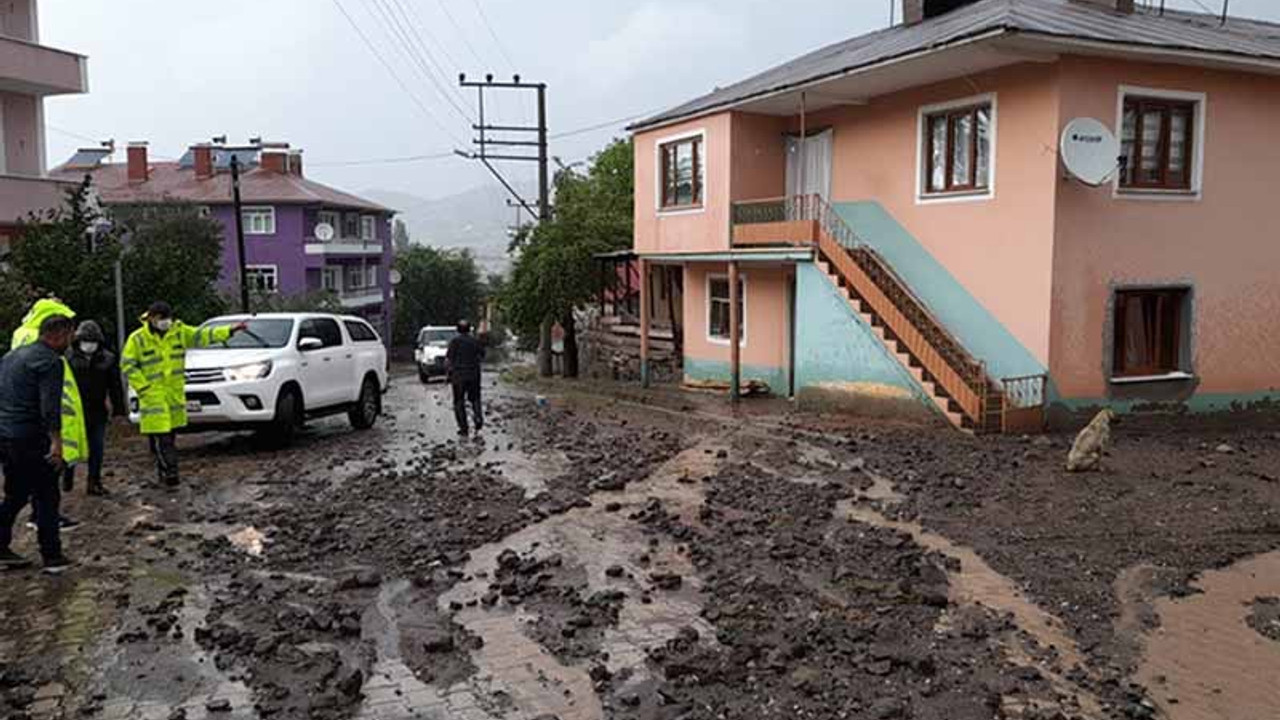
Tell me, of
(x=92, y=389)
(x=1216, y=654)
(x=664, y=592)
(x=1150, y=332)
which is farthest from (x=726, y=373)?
(x=1216, y=654)

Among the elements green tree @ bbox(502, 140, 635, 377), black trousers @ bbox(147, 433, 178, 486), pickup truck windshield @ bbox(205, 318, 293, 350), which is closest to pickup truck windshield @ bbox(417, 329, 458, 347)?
green tree @ bbox(502, 140, 635, 377)

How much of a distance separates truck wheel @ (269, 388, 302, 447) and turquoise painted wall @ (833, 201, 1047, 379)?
10.2 meters

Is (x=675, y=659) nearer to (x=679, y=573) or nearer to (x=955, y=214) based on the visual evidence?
(x=679, y=573)

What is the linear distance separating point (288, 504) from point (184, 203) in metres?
41.7

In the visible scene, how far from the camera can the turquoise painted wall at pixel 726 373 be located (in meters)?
21.7

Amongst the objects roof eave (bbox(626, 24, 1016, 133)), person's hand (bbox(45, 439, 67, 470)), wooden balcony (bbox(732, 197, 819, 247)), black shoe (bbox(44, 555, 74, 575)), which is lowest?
black shoe (bbox(44, 555, 74, 575))

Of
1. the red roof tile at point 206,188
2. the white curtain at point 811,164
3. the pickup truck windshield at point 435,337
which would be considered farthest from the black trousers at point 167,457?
the red roof tile at point 206,188

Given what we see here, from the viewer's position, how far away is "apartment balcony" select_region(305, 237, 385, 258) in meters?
54.2

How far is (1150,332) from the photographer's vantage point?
51.4 ft

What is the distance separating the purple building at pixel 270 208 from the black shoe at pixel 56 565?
44.7 m

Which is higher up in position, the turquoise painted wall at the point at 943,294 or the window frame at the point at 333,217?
the window frame at the point at 333,217

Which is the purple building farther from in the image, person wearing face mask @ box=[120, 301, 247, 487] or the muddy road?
the muddy road

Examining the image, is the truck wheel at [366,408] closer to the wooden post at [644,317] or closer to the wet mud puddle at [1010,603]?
the wet mud puddle at [1010,603]

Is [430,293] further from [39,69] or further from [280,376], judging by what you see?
[280,376]
